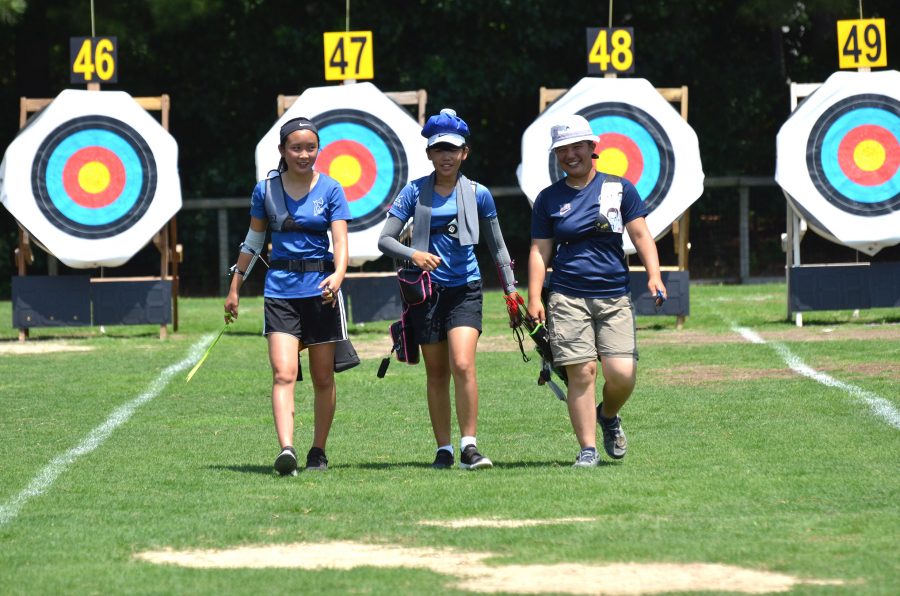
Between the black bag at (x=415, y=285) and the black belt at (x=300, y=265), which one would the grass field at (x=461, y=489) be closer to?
the black bag at (x=415, y=285)

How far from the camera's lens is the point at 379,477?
26.8 feet

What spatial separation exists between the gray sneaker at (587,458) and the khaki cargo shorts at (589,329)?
44 cm

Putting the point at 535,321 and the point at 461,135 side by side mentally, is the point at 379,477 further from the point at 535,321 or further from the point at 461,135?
the point at 461,135

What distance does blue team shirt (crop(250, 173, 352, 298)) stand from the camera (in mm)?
8367

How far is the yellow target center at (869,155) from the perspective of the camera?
1734 centimetres

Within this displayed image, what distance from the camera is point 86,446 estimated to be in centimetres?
959

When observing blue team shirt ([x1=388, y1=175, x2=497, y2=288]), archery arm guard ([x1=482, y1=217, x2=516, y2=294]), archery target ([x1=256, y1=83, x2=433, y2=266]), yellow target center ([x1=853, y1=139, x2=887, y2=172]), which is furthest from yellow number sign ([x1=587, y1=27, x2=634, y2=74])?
blue team shirt ([x1=388, y1=175, x2=497, y2=288])

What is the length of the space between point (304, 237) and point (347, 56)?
9.79m

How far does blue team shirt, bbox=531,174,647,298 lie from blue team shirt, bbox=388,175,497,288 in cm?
31

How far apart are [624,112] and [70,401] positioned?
7.70 meters

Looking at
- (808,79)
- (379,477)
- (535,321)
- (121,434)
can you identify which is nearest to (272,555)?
(379,477)

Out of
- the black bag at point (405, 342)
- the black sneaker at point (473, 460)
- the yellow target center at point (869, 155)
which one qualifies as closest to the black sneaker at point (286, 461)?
the black bag at point (405, 342)

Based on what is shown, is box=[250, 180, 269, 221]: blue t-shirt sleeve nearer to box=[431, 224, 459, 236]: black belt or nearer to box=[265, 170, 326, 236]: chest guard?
box=[265, 170, 326, 236]: chest guard

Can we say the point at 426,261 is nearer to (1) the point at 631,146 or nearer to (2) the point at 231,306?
(2) the point at 231,306
